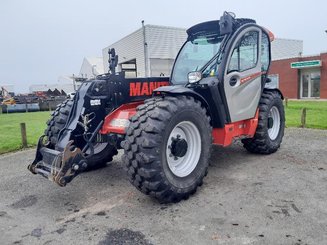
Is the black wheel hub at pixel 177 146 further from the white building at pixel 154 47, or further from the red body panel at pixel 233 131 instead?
the white building at pixel 154 47

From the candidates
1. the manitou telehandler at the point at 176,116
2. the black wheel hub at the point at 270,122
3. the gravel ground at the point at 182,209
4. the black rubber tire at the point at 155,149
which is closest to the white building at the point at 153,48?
the black wheel hub at the point at 270,122

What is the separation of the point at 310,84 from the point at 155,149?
87.3 ft

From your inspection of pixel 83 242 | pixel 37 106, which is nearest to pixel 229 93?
pixel 83 242

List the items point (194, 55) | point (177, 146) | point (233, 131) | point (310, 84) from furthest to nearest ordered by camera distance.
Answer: point (310, 84) < point (194, 55) < point (233, 131) < point (177, 146)

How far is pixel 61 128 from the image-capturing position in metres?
4.68

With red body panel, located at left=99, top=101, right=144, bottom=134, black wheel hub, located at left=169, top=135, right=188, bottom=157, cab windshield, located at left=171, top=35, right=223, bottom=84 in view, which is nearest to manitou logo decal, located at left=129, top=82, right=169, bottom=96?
red body panel, located at left=99, top=101, right=144, bottom=134

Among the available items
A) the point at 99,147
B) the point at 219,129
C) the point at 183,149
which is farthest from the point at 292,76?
the point at 183,149

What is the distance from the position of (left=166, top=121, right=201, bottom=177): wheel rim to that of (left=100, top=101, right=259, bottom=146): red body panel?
684mm

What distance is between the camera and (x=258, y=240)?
294 cm

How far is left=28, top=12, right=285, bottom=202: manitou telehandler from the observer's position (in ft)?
11.8

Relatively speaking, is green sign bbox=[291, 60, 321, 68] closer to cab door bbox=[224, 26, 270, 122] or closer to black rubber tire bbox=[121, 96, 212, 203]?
cab door bbox=[224, 26, 270, 122]

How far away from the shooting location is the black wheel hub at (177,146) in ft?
13.0

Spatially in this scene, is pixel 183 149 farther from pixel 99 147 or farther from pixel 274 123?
pixel 274 123

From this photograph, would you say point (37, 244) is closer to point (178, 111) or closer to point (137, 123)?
point (137, 123)
